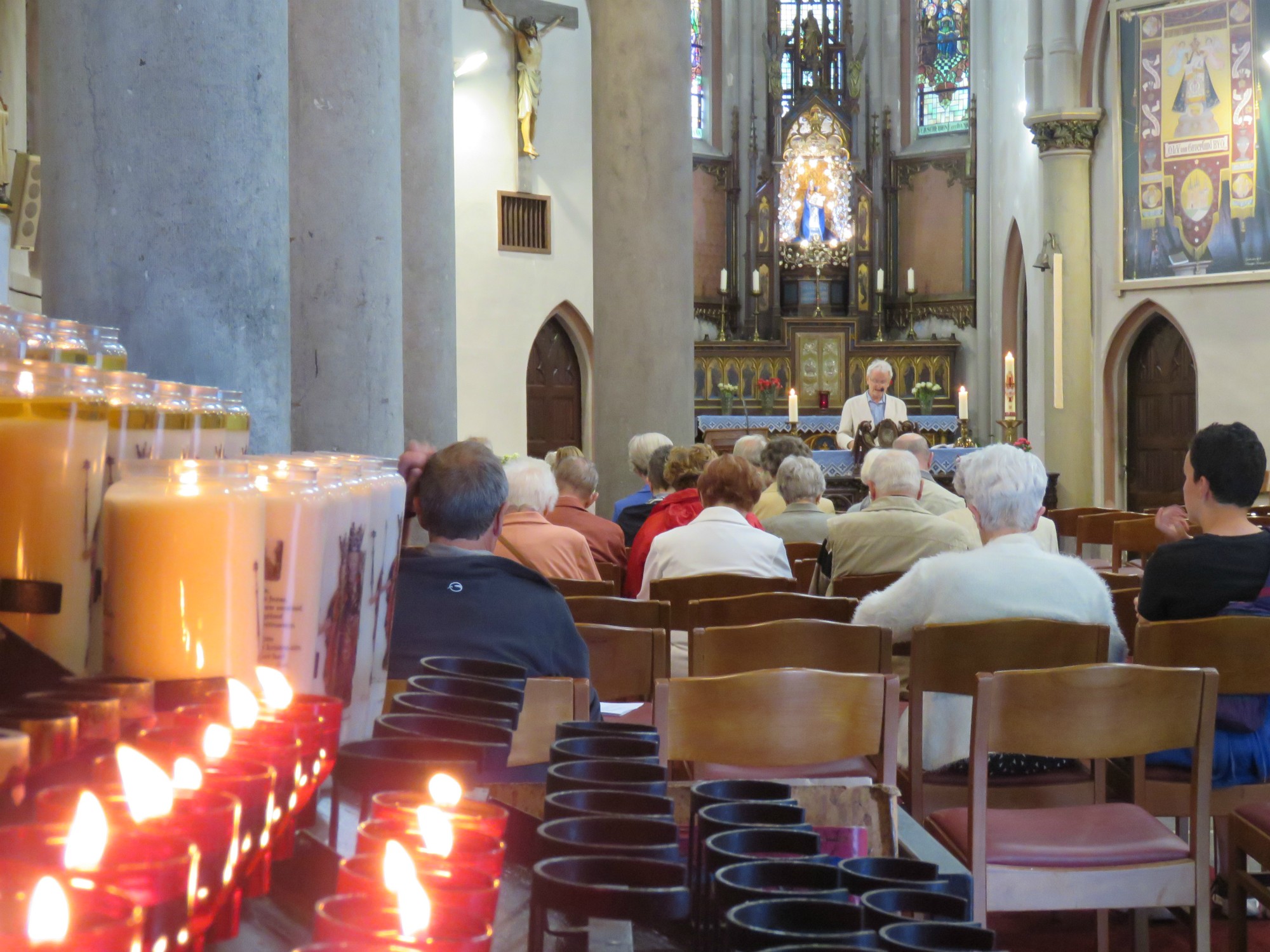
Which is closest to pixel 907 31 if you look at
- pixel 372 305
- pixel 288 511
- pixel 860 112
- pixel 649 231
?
pixel 860 112

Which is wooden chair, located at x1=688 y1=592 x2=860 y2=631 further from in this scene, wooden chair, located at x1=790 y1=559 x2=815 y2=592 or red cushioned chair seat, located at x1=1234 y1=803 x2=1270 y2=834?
wooden chair, located at x1=790 y1=559 x2=815 y2=592

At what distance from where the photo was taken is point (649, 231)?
8938 millimetres

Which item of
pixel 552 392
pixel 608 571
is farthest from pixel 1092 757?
pixel 552 392

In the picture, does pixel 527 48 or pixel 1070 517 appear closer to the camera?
pixel 1070 517

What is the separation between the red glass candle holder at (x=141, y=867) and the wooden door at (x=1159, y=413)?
14.9 metres

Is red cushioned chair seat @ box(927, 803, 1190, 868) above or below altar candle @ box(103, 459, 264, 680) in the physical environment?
below

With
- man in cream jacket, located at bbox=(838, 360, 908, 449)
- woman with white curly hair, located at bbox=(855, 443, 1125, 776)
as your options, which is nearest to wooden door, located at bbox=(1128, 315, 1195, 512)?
man in cream jacket, located at bbox=(838, 360, 908, 449)

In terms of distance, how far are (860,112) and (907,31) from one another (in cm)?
139

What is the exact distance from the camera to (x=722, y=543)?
493cm

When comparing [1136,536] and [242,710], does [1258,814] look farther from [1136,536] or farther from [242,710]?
[1136,536]

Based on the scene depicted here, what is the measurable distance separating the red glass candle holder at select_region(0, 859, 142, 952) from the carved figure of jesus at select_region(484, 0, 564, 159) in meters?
15.6

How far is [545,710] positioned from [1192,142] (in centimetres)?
1355

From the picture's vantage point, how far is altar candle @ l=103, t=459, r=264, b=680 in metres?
1.01

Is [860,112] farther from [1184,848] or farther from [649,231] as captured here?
[1184,848]
